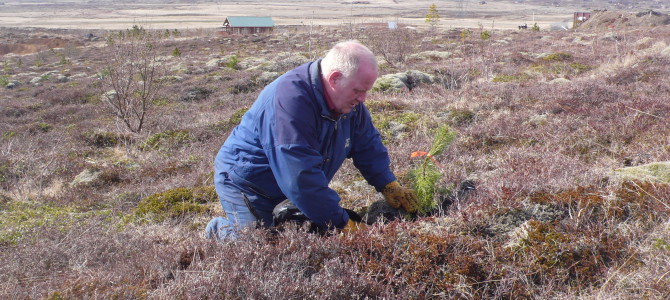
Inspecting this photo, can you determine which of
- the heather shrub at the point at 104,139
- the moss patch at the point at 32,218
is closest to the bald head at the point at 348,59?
the moss patch at the point at 32,218

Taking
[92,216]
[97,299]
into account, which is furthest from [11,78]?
[97,299]

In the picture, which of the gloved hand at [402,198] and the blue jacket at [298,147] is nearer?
the blue jacket at [298,147]

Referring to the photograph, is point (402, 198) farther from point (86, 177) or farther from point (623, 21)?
point (623, 21)

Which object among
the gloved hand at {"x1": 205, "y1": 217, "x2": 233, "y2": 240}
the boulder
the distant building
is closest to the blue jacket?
the gloved hand at {"x1": 205, "y1": 217, "x2": 233, "y2": 240}

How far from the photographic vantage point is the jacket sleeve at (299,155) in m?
2.96

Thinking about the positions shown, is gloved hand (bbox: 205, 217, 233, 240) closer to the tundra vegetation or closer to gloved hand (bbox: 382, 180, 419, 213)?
the tundra vegetation

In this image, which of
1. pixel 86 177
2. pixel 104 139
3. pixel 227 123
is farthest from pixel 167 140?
pixel 86 177

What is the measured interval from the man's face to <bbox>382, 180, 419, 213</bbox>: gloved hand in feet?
2.75

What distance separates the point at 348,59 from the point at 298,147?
654 millimetres

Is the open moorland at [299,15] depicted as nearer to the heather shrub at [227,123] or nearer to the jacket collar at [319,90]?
the heather shrub at [227,123]

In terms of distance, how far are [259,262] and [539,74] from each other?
36.3ft

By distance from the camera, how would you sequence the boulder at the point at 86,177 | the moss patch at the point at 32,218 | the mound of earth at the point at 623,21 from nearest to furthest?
1. the moss patch at the point at 32,218
2. the boulder at the point at 86,177
3. the mound of earth at the point at 623,21

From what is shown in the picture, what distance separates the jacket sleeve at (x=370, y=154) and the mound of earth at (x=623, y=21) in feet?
119

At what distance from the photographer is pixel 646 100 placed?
21.4ft
